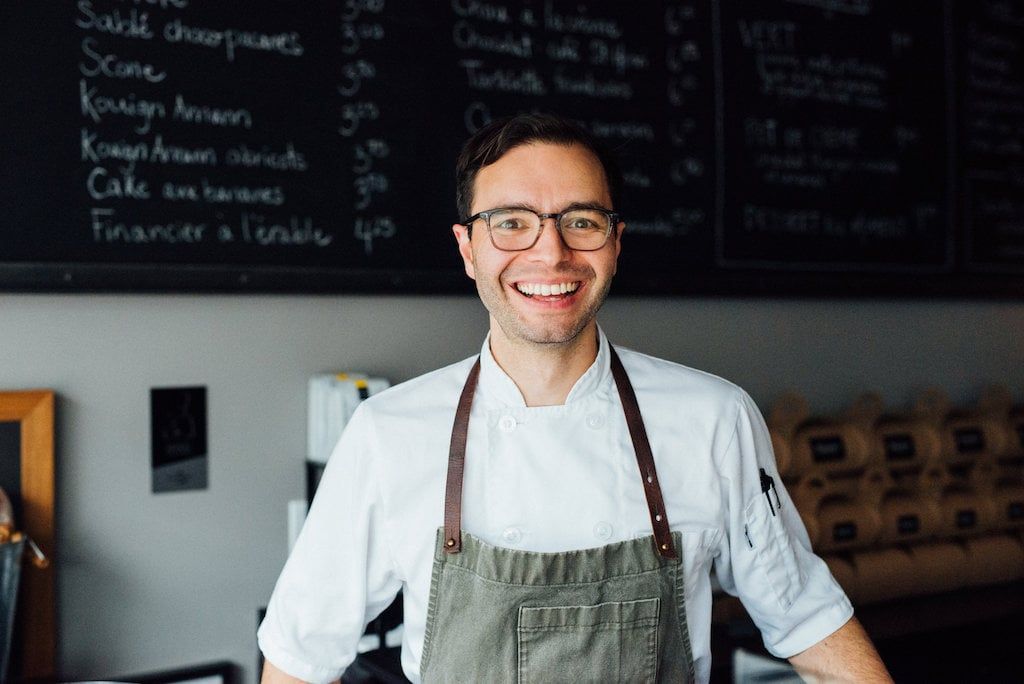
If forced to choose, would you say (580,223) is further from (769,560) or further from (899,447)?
(899,447)

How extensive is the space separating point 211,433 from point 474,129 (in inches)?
35.7

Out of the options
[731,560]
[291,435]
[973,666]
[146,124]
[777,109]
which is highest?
[777,109]

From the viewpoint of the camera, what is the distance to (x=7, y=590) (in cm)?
173

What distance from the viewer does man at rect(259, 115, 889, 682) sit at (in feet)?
4.54

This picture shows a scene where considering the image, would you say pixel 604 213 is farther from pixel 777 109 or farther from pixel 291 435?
pixel 777 109

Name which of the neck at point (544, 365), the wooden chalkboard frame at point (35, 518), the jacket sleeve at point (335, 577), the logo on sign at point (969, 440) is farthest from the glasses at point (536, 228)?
the logo on sign at point (969, 440)

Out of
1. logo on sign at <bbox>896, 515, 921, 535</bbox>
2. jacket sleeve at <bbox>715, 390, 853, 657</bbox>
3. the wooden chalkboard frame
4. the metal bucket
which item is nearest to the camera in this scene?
jacket sleeve at <bbox>715, 390, 853, 657</bbox>

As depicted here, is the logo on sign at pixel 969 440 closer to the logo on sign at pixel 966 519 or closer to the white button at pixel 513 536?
the logo on sign at pixel 966 519

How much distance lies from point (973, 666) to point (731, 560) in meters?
1.02

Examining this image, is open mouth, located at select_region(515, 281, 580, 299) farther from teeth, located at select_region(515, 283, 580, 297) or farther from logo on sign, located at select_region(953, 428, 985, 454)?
logo on sign, located at select_region(953, 428, 985, 454)

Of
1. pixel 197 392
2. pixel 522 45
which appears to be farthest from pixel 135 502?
pixel 522 45

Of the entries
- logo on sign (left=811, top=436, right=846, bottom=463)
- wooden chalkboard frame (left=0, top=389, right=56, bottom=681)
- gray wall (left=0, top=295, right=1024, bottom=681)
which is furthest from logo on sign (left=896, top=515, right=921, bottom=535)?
wooden chalkboard frame (left=0, top=389, right=56, bottom=681)

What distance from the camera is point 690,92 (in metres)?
2.65

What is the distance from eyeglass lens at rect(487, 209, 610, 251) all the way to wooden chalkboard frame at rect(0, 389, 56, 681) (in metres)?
1.01
